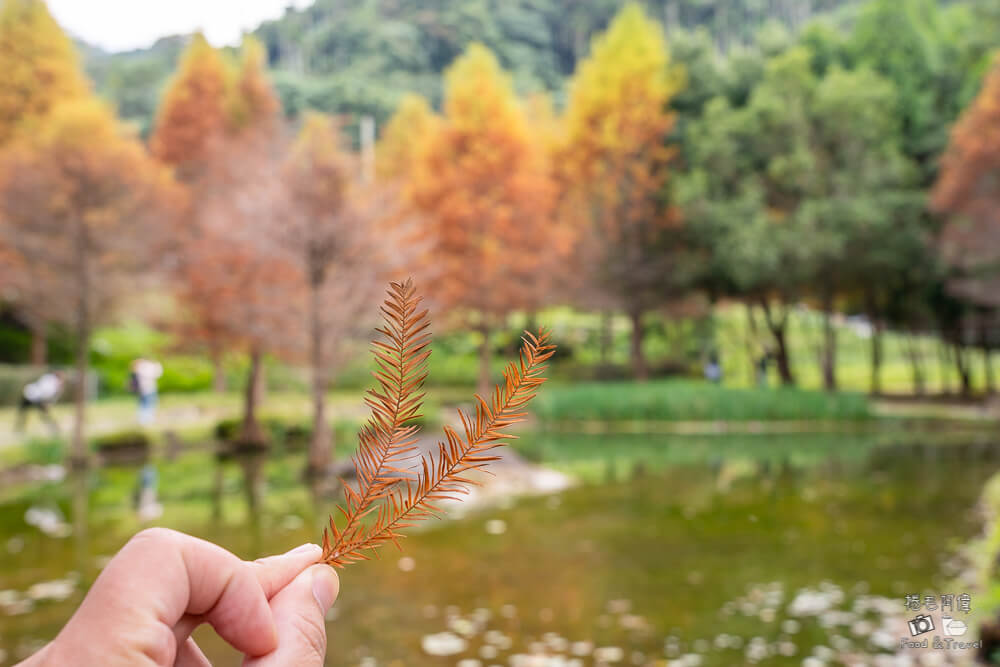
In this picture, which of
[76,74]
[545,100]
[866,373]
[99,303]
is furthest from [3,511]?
[866,373]

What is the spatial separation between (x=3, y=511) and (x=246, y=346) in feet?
24.6

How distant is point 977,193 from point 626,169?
914 centimetres

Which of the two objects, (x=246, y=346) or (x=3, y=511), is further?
(x=246, y=346)

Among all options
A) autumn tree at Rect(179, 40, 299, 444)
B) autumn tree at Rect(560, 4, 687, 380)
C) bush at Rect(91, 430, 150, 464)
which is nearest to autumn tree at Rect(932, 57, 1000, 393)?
autumn tree at Rect(560, 4, 687, 380)

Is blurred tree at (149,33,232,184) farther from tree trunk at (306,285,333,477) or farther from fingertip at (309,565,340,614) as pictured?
fingertip at (309,565,340,614)

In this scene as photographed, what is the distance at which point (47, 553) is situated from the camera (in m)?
8.52

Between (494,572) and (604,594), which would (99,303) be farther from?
(604,594)

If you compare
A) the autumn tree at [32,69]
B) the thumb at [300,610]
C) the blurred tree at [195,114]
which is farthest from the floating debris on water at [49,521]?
the autumn tree at [32,69]

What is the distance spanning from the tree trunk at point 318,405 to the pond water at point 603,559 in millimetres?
621

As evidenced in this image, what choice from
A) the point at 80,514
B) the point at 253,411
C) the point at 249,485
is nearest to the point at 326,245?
the point at 249,485

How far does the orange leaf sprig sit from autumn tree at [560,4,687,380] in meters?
23.7

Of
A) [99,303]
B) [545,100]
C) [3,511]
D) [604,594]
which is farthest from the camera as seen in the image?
[545,100]

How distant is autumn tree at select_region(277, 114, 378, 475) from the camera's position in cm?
1349

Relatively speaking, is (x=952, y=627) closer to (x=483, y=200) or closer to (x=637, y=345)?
(x=483, y=200)
